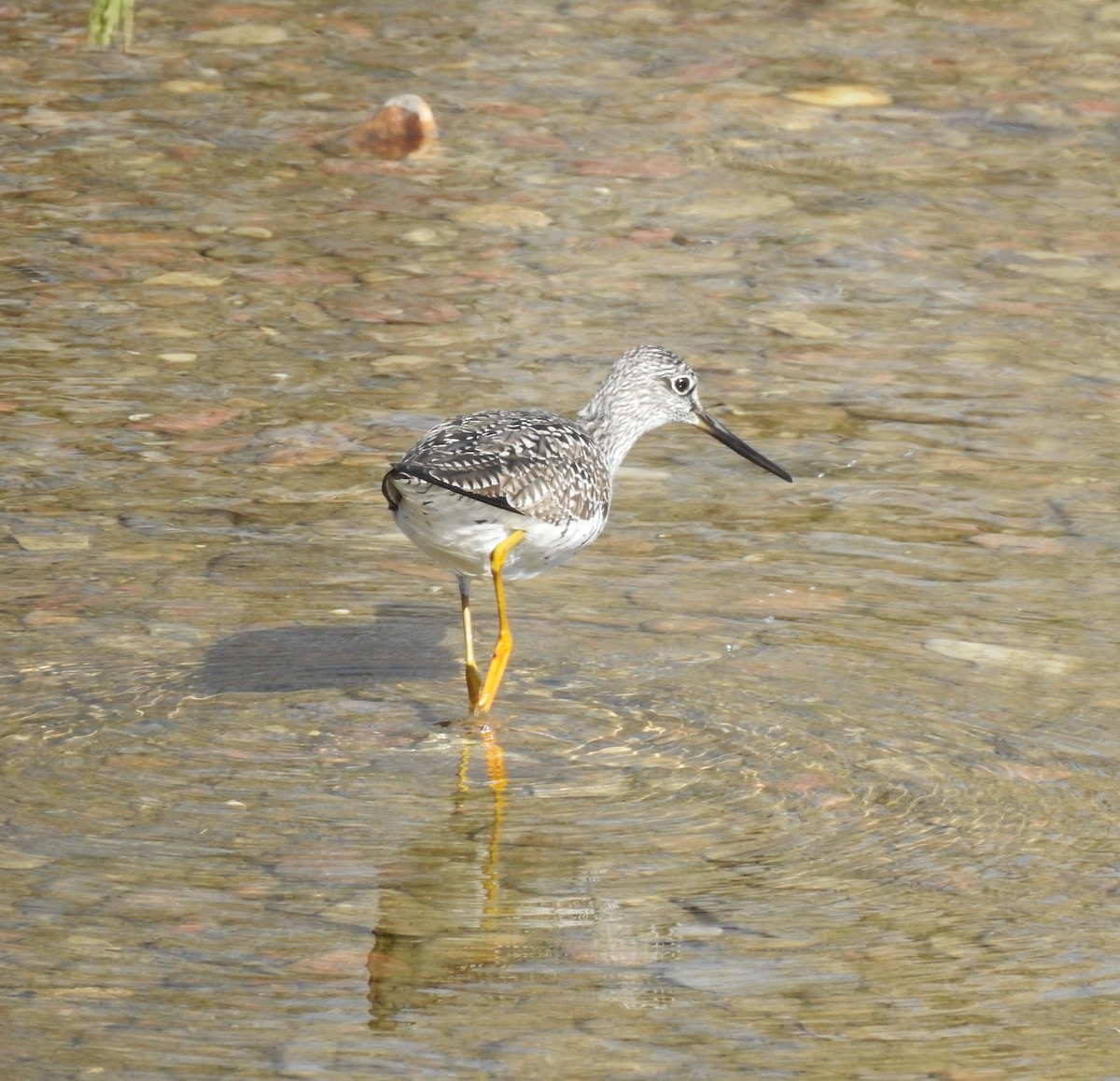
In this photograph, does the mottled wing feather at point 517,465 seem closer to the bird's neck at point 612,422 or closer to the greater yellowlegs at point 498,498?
the greater yellowlegs at point 498,498

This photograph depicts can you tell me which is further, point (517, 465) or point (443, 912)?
point (517, 465)

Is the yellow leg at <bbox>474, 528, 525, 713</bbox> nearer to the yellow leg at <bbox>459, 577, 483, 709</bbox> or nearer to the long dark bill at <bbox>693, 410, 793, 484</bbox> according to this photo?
the yellow leg at <bbox>459, 577, 483, 709</bbox>

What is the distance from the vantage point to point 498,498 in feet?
21.7

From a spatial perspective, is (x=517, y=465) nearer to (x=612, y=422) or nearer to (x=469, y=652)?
(x=469, y=652)

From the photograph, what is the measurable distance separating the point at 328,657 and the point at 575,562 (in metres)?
1.24

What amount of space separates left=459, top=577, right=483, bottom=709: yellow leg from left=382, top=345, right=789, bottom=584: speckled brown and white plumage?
0.07 m

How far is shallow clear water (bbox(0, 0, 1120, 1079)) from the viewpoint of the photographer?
17.1 ft

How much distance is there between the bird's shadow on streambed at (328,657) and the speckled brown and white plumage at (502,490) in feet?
1.17

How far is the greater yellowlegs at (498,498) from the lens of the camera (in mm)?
6574

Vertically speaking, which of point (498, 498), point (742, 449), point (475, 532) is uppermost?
point (498, 498)

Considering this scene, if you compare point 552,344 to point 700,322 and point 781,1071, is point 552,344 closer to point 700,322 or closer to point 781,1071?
point 700,322

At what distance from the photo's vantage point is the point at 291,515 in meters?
8.19

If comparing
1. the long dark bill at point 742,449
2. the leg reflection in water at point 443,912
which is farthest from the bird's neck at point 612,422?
the leg reflection in water at point 443,912

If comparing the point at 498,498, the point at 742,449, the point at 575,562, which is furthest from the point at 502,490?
the point at 742,449
